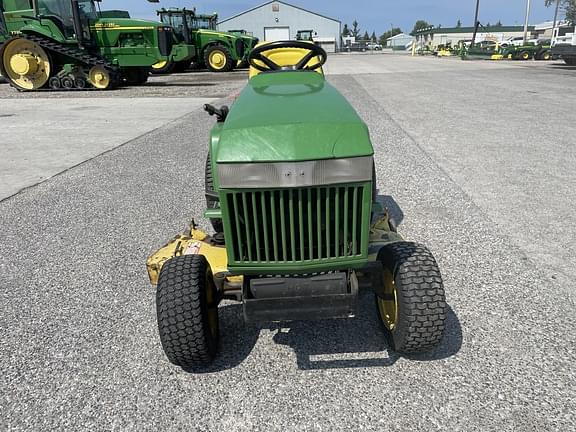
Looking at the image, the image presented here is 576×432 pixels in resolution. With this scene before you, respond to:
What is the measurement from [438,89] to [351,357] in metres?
13.2

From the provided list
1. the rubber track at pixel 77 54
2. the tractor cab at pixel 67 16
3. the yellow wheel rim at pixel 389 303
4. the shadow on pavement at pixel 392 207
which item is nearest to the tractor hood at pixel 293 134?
the yellow wheel rim at pixel 389 303

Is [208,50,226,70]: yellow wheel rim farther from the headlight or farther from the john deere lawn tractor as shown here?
the headlight

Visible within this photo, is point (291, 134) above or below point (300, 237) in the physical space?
above

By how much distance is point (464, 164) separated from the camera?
5723 mm

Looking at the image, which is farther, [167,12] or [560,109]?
[167,12]

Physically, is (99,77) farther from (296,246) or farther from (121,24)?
(296,246)

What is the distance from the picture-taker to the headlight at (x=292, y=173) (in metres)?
1.89

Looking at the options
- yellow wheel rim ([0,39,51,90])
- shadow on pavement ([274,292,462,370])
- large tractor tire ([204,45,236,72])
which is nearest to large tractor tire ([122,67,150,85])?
yellow wheel rim ([0,39,51,90])

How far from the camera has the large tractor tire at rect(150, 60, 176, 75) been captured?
20297mm

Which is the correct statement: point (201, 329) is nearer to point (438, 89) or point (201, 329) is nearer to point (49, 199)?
point (49, 199)

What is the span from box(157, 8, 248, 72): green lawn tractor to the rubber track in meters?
6.48

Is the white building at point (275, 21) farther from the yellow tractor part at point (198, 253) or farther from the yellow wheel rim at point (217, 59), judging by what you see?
the yellow tractor part at point (198, 253)

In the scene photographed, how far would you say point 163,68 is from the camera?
20.5 metres

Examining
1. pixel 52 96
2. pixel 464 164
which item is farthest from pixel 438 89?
pixel 52 96
